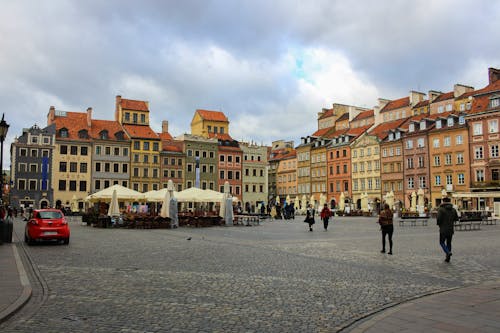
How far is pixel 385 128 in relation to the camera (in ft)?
257

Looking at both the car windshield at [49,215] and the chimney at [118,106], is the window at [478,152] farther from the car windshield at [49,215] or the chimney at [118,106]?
the car windshield at [49,215]

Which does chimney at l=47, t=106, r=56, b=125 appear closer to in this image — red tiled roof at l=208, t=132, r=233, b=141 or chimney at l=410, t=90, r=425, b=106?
red tiled roof at l=208, t=132, r=233, b=141

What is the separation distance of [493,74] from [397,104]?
16907 mm

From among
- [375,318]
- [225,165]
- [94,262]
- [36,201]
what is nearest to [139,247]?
[94,262]

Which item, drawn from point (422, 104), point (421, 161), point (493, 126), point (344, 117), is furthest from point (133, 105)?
point (493, 126)

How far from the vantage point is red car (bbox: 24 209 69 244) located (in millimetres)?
18859

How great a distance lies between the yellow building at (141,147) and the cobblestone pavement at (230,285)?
206ft

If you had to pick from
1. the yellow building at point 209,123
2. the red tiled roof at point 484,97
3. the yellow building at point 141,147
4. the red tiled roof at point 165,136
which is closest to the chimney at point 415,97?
the red tiled roof at point 484,97

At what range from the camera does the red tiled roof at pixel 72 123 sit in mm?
75250

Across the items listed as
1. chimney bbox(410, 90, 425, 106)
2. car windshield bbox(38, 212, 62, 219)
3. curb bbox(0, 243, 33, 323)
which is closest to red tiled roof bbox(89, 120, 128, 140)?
chimney bbox(410, 90, 425, 106)

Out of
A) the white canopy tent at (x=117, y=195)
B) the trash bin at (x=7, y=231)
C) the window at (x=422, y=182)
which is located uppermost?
the window at (x=422, y=182)

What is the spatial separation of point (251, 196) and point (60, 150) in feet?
113

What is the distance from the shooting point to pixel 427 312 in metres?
7.09

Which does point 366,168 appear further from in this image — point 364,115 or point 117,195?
point 117,195
